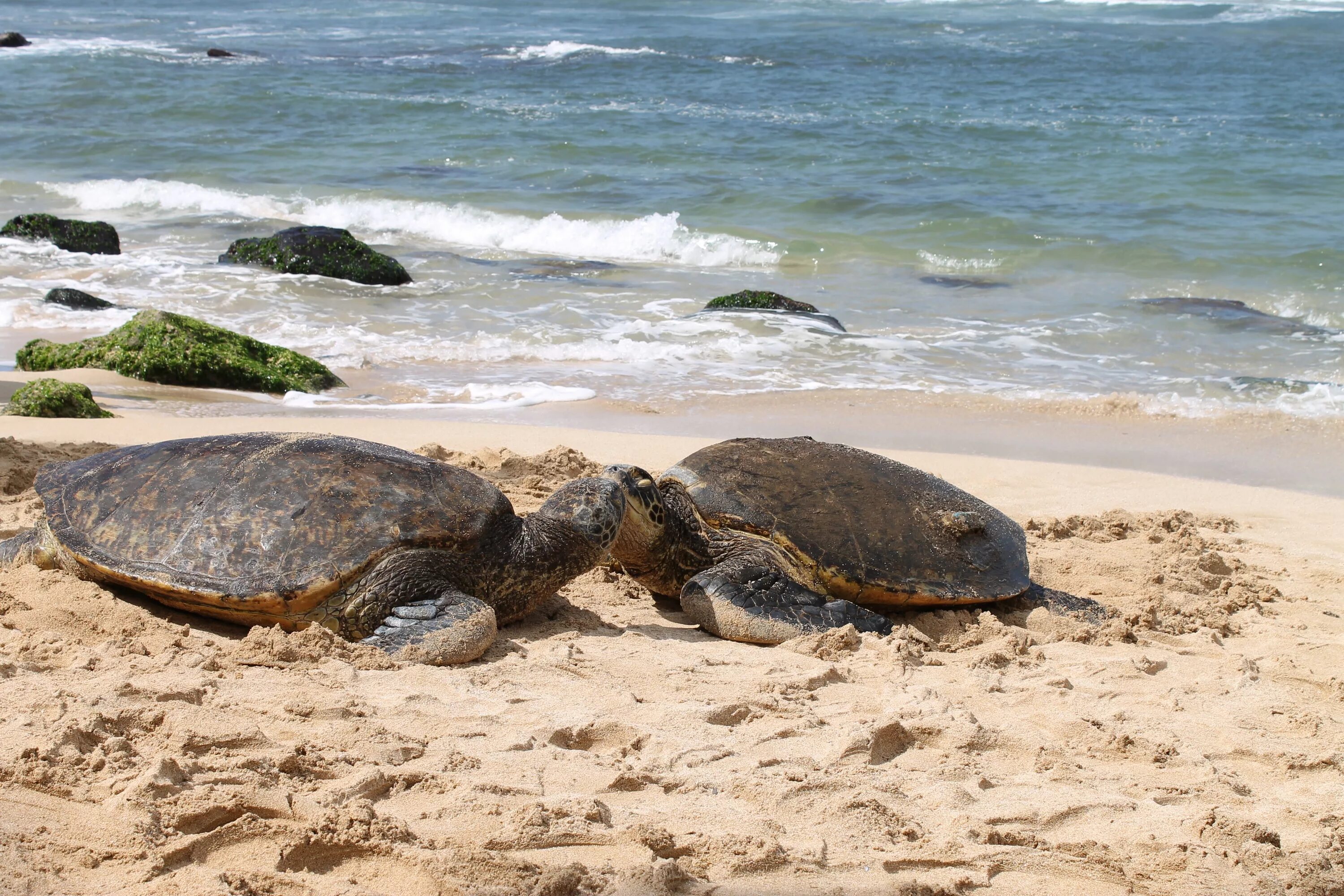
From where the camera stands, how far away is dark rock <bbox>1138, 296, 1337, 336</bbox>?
9672 millimetres

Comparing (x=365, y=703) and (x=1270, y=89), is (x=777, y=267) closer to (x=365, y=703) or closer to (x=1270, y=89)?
(x=365, y=703)

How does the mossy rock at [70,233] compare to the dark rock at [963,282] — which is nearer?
the dark rock at [963,282]

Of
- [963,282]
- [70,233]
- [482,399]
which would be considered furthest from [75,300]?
[963,282]

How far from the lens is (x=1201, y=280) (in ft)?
36.7

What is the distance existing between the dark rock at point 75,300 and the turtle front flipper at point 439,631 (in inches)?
287

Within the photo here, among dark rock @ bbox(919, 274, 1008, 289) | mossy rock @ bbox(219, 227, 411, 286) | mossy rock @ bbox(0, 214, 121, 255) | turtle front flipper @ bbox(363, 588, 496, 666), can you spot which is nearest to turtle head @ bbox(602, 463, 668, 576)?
turtle front flipper @ bbox(363, 588, 496, 666)

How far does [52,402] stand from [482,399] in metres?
2.40

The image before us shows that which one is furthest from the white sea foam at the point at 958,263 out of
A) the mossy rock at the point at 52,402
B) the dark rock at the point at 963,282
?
the mossy rock at the point at 52,402

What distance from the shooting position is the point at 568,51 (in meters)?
28.8

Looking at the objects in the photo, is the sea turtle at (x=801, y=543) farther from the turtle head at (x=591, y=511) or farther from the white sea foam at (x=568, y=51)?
the white sea foam at (x=568, y=51)

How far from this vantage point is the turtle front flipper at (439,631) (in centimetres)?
316

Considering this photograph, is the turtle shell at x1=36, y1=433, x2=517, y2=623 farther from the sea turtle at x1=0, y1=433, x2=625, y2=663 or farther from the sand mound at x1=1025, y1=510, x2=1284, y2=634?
the sand mound at x1=1025, y1=510, x2=1284, y2=634

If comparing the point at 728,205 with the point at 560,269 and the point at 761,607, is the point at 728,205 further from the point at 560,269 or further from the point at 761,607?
the point at 761,607

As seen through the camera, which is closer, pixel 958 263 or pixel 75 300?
pixel 75 300
